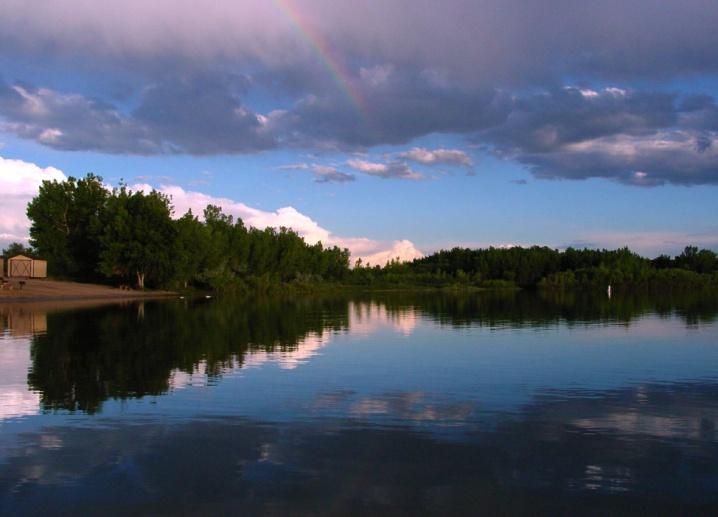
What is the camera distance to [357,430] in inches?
530

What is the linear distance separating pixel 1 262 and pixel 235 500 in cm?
9699

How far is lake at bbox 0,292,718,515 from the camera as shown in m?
9.62

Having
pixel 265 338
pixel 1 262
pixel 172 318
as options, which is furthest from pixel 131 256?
pixel 265 338

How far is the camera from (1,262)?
9344cm

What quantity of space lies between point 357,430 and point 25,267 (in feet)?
308

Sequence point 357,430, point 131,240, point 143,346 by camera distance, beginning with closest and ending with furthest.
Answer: point 357,430 < point 143,346 < point 131,240

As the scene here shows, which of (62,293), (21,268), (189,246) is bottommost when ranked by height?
(62,293)

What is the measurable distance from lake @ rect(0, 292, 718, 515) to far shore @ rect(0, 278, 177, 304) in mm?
44657

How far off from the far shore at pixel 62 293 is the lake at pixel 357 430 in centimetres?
4466

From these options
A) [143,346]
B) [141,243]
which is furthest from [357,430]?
[141,243]

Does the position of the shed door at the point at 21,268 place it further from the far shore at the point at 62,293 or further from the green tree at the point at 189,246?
the green tree at the point at 189,246

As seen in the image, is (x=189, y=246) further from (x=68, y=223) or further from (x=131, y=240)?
(x=68, y=223)

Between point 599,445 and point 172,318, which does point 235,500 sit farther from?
point 172,318

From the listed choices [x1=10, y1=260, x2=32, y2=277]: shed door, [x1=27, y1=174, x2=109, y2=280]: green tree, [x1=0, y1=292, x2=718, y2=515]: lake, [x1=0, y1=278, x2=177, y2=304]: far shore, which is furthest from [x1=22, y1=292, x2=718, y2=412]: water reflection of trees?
[x1=27, y1=174, x2=109, y2=280]: green tree
